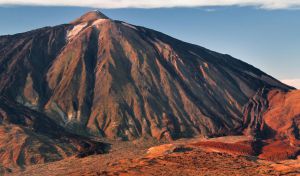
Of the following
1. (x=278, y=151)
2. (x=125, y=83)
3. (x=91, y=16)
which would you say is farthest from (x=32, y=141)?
(x=91, y=16)

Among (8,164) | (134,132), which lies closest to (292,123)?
(134,132)

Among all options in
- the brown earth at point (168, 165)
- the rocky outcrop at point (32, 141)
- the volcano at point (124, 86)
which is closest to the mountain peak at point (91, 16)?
the volcano at point (124, 86)

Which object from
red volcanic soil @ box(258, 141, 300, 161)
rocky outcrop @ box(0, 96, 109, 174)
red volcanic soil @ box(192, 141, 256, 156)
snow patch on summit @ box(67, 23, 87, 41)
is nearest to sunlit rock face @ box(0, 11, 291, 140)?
snow patch on summit @ box(67, 23, 87, 41)

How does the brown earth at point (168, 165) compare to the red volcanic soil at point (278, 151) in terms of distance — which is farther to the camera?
the red volcanic soil at point (278, 151)

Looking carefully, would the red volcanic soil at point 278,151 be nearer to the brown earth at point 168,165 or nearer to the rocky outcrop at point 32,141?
the brown earth at point 168,165

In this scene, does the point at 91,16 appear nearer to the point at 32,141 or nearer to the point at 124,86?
the point at 124,86

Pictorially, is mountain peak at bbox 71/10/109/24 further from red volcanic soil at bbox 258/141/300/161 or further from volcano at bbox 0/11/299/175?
red volcanic soil at bbox 258/141/300/161
